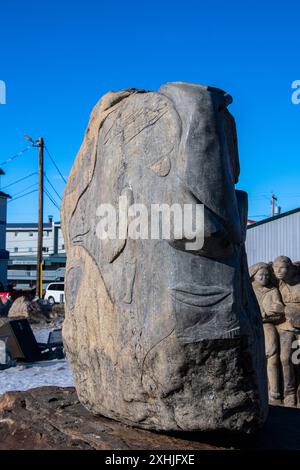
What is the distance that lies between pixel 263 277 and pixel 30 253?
43.4m

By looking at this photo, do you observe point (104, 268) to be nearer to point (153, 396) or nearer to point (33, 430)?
point (153, 396)

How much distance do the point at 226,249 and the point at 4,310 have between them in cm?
1543

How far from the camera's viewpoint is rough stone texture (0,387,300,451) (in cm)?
358

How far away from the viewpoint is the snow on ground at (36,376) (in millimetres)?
8414

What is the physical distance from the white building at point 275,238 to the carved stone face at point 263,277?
9.44 metres

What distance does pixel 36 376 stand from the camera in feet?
29.9

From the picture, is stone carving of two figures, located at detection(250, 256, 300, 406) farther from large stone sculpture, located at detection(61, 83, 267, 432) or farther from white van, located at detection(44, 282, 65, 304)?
white van, located at detection(44, 282, 65, 304)

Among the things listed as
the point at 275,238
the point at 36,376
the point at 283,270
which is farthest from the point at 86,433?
the point at 275,238

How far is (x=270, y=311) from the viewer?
22.3 feet

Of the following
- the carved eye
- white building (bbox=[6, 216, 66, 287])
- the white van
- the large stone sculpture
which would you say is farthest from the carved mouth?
white building (bbox=[6, 216, 66, 287])

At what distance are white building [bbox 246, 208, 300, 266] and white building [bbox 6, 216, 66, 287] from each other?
20614 millimetres

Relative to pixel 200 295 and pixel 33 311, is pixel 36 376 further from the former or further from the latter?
pixel 33 311

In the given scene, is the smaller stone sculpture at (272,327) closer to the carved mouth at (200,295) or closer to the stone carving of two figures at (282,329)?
the stone carving of two figures at (282,329)

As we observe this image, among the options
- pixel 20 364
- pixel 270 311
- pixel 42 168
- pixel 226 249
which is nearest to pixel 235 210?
pixel 226 249
